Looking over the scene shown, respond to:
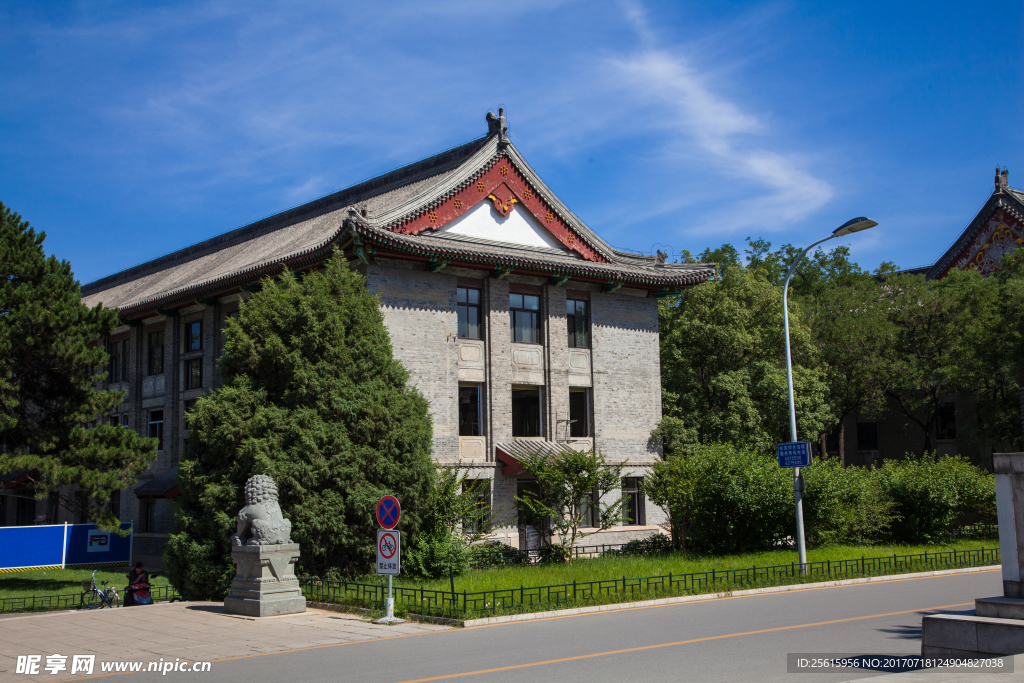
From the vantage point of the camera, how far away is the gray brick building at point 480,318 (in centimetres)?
2709

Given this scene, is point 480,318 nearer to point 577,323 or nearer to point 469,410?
point 469,410

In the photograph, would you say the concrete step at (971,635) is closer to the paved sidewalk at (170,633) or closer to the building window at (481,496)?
the paved sidewalk at (170,633)

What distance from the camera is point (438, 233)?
92.4 ft

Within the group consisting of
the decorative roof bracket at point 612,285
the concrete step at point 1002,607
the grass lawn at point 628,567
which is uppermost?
the decorative roof bracket at point 612,285

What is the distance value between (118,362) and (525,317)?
790 inches

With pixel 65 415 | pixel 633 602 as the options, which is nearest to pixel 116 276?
pixel 65 415

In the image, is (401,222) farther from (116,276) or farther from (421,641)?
(116,276)

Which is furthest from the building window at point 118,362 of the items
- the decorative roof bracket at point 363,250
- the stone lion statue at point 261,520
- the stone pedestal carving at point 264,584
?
the stone pedestal carving at point 264,584

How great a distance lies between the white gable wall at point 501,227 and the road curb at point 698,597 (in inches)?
598

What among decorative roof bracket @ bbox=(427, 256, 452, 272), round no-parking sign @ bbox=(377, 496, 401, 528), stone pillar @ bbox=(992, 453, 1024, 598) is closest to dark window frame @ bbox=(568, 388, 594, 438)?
decorative roof bracket @ bbox=(427, 256, 452, 272)

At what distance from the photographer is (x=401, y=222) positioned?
27.1m

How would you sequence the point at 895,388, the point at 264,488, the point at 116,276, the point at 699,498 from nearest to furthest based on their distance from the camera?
the point at 264,488, the point at 699,498, the point at 895,388, the point at 116,276

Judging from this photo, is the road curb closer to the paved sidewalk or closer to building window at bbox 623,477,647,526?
the paved sidewalk

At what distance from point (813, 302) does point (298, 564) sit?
34.3 metres
